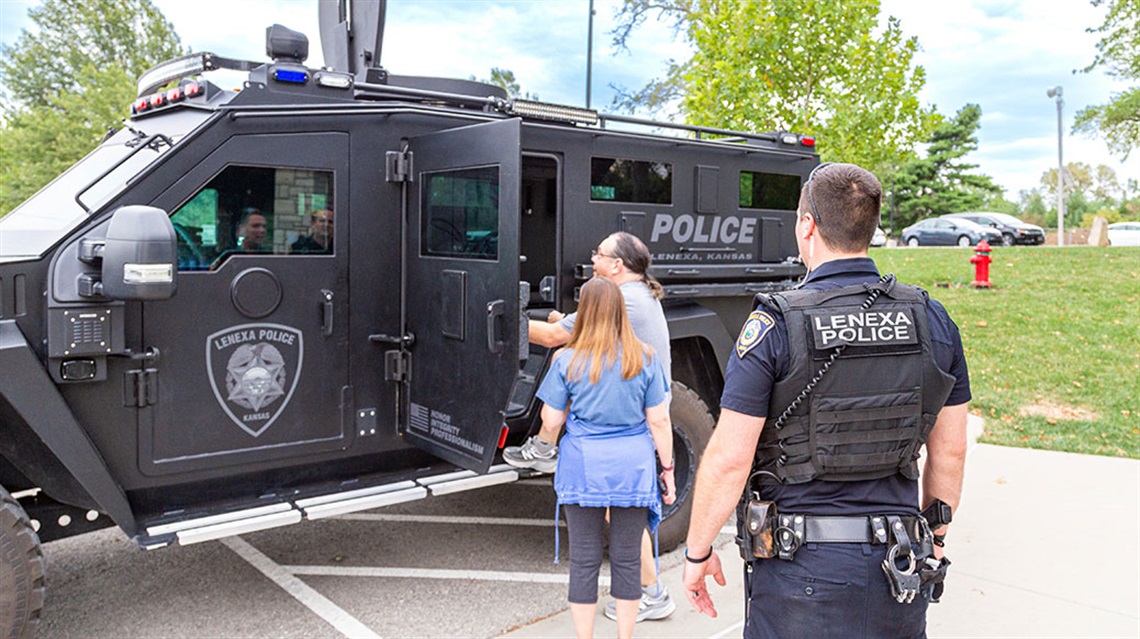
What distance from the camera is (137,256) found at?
10.7 ft

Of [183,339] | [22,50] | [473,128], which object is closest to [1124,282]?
[473,128]

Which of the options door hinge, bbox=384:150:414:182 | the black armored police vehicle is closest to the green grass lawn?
the black armored police vehicle

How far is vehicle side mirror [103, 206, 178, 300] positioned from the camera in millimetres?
3268

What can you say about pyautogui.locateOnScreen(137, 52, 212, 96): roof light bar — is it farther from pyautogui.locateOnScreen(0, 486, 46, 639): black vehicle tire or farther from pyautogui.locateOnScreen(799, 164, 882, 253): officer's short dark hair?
pyautogui.locateOnScreen(799, 164, 882, 253): officer's short dark hair

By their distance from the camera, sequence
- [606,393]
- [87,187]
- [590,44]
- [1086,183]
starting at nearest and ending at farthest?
[606,393]
[87,187]
[590,44]
[1086,183]

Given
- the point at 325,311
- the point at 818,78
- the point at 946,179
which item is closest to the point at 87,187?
the point at 325,311

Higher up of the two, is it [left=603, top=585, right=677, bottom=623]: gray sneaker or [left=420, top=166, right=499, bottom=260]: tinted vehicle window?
[left=420, top=166, right=499, bottom=260]: tinted vehicle window

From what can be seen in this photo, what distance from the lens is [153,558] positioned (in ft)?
16.4

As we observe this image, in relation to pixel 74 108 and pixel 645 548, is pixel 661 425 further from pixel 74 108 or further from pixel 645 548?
pixel 74 108

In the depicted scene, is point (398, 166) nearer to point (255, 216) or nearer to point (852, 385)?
point (255, 216)

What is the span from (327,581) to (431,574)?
1.77 ft

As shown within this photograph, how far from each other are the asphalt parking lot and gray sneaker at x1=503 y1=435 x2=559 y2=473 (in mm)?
675

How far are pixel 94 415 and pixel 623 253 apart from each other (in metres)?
2.31

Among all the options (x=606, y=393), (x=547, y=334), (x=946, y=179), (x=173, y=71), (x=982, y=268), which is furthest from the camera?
(x=946, y=179)
